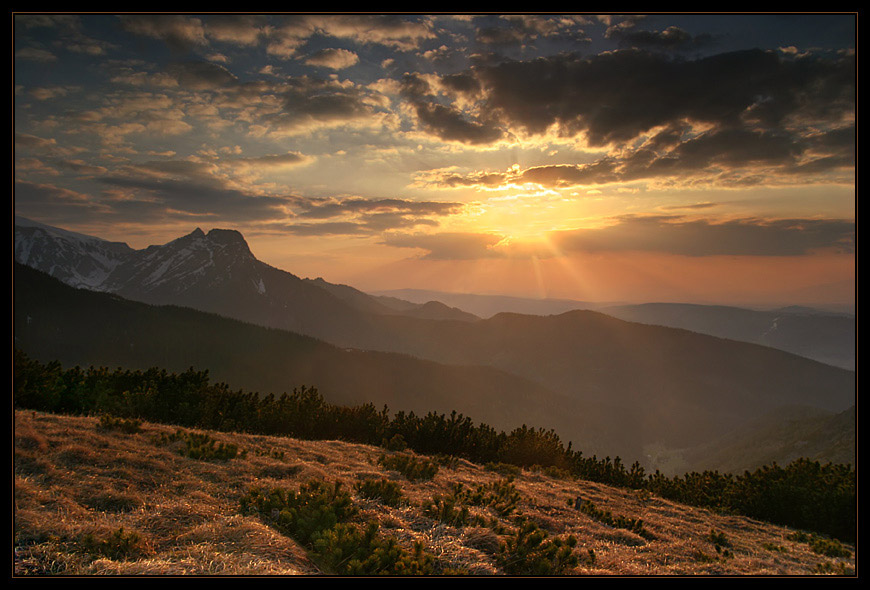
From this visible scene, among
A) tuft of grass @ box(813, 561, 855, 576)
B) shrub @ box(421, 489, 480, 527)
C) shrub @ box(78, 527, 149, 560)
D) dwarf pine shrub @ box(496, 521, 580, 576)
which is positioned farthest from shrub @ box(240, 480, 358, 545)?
tuft of grass @ box(813, 561, 855, 576)

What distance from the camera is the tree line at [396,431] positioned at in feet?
53.5

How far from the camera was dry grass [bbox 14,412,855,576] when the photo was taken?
6.29 metres

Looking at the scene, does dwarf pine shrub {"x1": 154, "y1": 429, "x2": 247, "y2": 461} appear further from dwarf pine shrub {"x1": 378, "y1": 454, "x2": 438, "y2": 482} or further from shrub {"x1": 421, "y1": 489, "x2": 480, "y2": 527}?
shrub {"x1": 421, "y1": 489, "x2": 480, "y2": 527}

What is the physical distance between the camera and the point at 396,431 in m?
22.9

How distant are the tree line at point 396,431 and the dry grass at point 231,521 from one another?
2853 millimetres

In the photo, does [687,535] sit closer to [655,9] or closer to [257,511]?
[257,511]

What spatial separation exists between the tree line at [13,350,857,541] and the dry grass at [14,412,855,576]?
2.85 meters

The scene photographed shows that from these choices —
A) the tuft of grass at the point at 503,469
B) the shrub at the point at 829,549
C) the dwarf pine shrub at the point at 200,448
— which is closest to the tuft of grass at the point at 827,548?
the shrub at the point at 829,549

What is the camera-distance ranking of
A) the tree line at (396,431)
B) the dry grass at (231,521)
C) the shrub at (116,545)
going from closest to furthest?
the shrub at (116,545)
the dry grass at (231,521)
the tree line at (396,431)

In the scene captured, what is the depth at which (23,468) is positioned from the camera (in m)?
8.91

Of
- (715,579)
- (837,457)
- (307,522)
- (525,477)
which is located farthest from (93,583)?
(837,457)

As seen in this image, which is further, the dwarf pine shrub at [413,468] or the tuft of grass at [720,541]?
the dwarf pine shrub at [413,468]

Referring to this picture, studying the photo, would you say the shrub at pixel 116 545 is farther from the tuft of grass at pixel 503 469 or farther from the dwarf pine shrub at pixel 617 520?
the tuft of grass at pixel 503 469

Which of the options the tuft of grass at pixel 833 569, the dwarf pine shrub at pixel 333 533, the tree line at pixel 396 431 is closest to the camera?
the dwarf pine shrub at pixel 333 533
